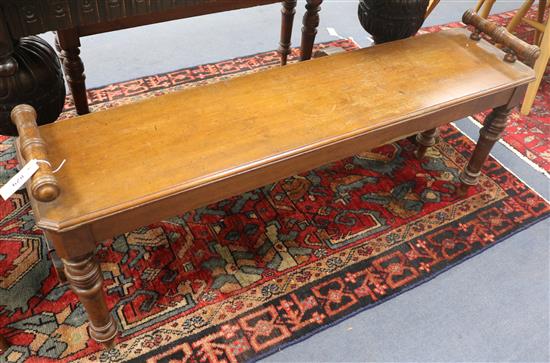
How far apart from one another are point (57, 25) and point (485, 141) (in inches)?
70.3

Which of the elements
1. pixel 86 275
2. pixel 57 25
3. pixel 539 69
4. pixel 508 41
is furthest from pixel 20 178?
pixel 539 69

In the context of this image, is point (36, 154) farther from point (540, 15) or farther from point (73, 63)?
point (540, 15)

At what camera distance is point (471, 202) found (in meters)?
2.32

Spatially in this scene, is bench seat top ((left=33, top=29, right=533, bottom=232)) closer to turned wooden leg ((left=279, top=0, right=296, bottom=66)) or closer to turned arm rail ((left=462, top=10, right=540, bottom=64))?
turned arm rail ((left=462, top=10, right=540, bottom=64))

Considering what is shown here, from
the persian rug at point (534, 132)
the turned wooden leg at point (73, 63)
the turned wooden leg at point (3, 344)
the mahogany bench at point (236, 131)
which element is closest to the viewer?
the mahogany bench at point (236, 131)

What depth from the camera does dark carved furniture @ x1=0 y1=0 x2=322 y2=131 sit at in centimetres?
141

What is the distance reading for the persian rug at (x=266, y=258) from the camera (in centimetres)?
171

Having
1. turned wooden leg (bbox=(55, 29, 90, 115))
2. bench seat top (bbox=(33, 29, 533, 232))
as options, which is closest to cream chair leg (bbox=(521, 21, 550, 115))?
bench seat top (bbox=(33, 29, 533, 232))

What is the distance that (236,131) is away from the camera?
1.58 metres

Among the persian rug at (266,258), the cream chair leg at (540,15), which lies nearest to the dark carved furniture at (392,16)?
the persian rug at (266,258)

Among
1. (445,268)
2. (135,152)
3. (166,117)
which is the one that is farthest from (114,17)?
(445,268)

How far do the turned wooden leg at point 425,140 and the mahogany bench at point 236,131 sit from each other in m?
0.36

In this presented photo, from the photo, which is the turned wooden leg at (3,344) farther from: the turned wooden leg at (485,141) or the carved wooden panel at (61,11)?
the turned wooden leg at (485,141)

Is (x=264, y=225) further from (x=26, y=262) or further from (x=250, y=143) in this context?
(x=26, y=262)
